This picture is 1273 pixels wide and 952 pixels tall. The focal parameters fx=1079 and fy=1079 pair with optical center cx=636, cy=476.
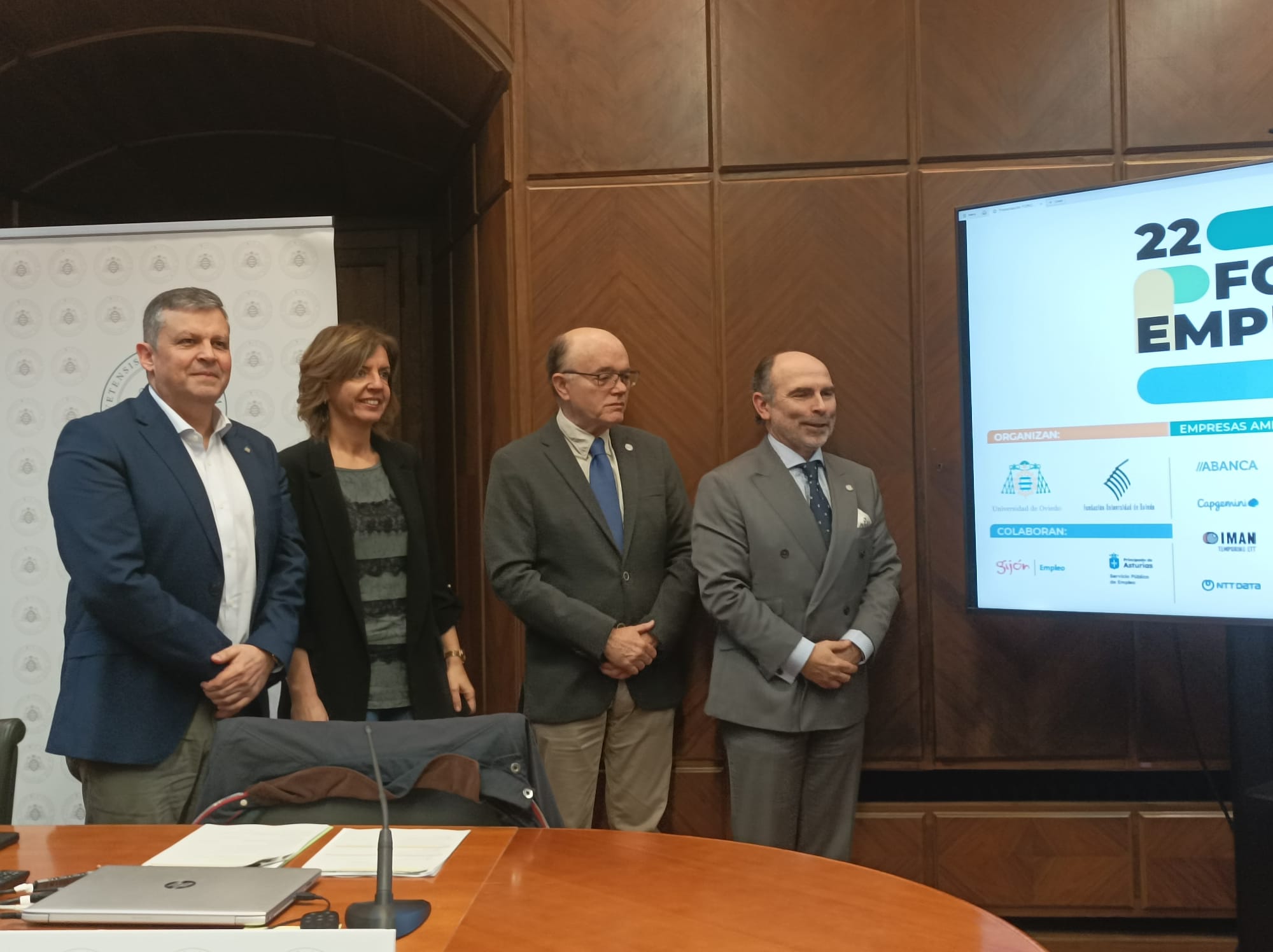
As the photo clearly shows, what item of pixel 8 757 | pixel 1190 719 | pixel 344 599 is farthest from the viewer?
pixel 1190 719

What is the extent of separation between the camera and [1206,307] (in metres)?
2.89

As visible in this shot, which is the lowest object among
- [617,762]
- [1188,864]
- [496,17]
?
[1188,864]

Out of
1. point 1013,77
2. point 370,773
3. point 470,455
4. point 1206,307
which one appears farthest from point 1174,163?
point 370,773

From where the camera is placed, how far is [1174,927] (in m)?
3.56

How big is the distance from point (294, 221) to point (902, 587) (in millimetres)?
2430

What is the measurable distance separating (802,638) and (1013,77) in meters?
2.04

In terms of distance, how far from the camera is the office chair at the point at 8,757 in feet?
6.64

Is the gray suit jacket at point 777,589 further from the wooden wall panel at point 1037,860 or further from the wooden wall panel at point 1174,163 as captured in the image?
the wooden wall panel at point 1174,163

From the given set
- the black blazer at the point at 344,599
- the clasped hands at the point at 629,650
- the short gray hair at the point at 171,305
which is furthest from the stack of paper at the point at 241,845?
the clasped hands at the point at 629,650

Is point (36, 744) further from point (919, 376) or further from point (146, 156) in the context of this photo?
point (919, 376)

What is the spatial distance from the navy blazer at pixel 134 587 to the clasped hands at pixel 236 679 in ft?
0.09

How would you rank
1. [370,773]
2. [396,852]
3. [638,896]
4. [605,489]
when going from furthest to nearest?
1. [605,489]
2. [370,773]
3. [396,852]
4. [638,896]

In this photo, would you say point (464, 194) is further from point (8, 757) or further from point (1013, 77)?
point (8, 757)

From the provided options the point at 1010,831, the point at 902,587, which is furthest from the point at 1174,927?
the point at 902,587
